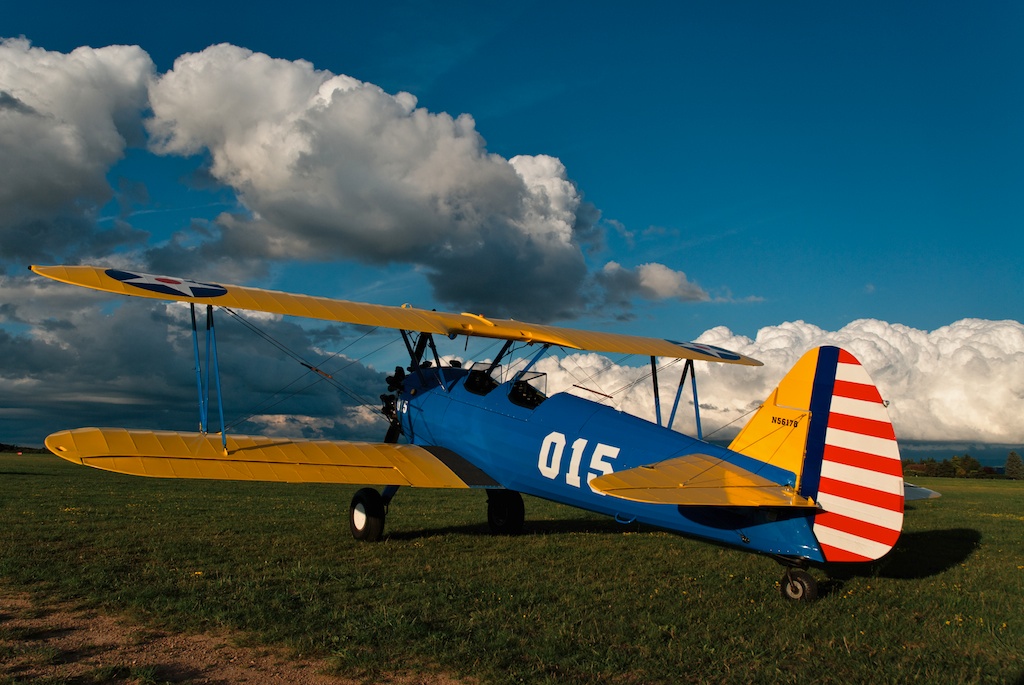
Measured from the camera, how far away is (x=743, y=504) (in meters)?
5.82

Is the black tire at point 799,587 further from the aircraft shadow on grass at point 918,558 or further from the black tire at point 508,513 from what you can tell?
the black tire at point 508,513

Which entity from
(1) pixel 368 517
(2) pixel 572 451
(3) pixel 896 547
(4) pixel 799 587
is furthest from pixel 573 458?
(3) pixel 896 547

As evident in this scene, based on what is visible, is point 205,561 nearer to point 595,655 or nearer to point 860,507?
point 595,655

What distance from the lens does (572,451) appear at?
7.87 m

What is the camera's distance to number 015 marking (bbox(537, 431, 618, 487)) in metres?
7.47

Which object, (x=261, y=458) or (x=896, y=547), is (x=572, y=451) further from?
(x=896, y=547)

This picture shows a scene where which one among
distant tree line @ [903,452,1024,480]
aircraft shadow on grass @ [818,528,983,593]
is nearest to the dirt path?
aircraft shadow on grass @ [818,528,983,593]

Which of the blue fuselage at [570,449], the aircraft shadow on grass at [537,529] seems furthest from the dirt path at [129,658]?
the aircraft shadow on grass at [537,529]

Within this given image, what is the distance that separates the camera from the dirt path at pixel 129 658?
13.8ft

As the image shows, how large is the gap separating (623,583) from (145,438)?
575 centimetres

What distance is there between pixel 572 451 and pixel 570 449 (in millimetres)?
Result: 56

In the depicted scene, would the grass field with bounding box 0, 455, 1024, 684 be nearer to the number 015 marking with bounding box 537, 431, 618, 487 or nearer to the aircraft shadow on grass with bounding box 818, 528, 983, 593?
the aircraft shadow on grass with bounding box 818, 528, 983, 593

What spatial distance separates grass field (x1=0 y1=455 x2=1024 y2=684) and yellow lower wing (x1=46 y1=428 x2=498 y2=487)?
0.90 m

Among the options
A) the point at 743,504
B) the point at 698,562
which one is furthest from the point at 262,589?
the point at 698,562
